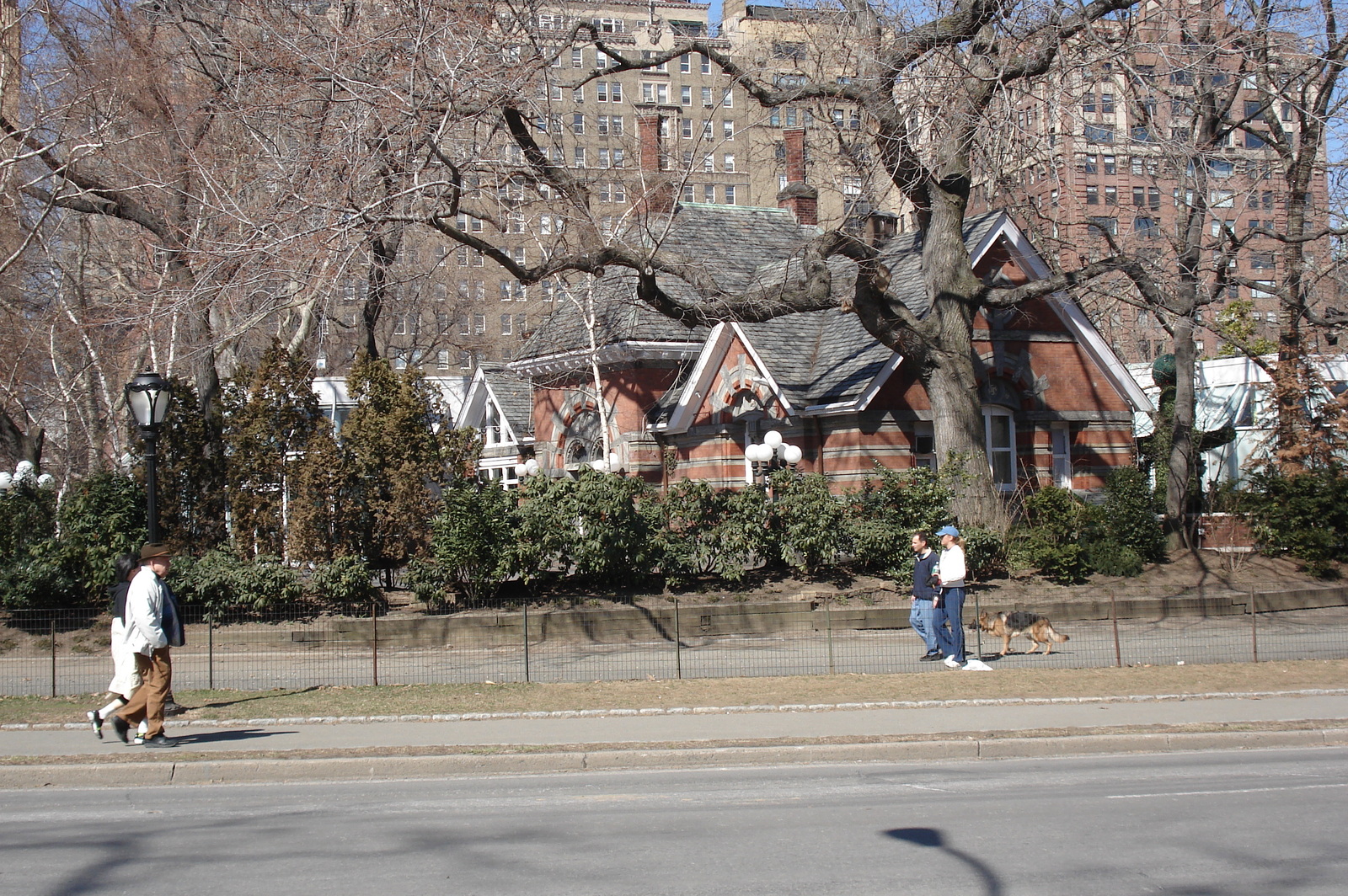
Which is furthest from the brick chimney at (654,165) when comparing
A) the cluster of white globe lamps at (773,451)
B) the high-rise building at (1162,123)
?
the high-rise building at (1162,123)

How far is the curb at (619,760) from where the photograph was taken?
32.1 ft

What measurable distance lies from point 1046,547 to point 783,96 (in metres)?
9.49

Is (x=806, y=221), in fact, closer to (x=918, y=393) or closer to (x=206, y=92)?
(x=918, y=393)

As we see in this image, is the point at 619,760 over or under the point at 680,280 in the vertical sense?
under

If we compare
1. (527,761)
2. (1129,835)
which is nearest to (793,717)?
(527,761)

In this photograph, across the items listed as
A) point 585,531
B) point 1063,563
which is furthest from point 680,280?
point 1063,563

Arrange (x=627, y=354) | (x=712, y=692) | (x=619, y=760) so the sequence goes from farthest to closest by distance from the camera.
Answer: (x=627, y=354), (x=712, y=692), (x=619, y=760)

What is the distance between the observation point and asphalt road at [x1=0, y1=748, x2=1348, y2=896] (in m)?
6.43

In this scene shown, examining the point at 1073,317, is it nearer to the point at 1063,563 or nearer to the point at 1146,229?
the point at 1146,229

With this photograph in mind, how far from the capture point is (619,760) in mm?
10055

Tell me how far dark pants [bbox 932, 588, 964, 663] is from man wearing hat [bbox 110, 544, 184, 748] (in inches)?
364

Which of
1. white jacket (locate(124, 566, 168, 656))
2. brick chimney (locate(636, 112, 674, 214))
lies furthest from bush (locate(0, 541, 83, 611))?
brick chimney (locate(636, 112, 674, 214))

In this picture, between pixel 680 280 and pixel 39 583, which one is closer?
pixel 39 583

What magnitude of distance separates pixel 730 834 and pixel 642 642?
9.68 metres
